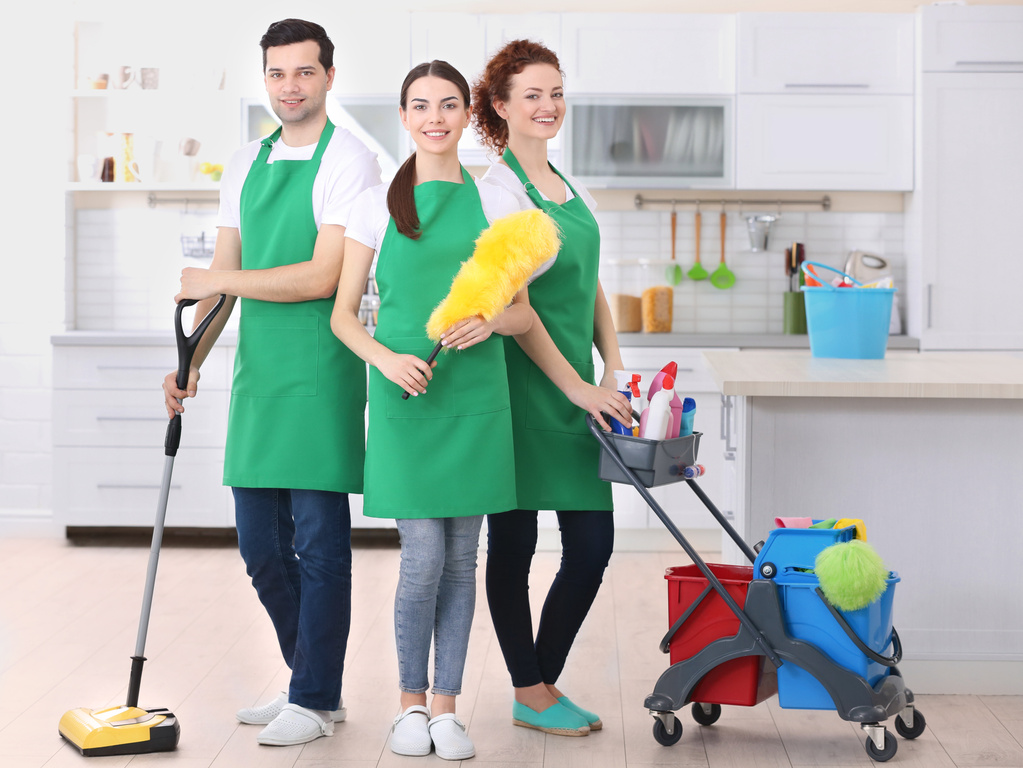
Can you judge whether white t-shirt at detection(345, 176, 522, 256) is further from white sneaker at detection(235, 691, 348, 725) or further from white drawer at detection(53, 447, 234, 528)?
white drawer at detection(53, 447, 234, 528)

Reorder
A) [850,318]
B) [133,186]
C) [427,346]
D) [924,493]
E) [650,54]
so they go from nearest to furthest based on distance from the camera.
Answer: [427,346] → [924,493] → [850,318] → [650,54] → [133,186]

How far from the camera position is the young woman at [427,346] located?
6.52 ft

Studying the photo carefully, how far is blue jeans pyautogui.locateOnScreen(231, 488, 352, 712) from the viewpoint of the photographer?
7.07 feet

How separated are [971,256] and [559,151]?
5.74 ft

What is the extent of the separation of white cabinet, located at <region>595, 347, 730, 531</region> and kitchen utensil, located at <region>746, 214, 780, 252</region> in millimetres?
780

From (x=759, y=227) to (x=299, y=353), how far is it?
312 centimetres

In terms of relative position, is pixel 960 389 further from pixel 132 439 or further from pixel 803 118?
pixel 132 439

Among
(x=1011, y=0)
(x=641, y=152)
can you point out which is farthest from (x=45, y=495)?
(x=1011, y=0)

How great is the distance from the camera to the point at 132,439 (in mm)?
4309

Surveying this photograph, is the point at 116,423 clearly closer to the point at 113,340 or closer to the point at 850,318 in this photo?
the point at 113,340

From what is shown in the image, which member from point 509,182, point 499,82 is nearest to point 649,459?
point 509,182

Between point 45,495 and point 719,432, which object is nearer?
point 719,432

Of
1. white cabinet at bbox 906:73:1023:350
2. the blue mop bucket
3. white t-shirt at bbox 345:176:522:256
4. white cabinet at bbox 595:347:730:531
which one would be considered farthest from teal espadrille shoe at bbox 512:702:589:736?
white cabinet at bbox 906:73:1023:350

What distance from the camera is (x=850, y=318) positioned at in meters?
2.96
